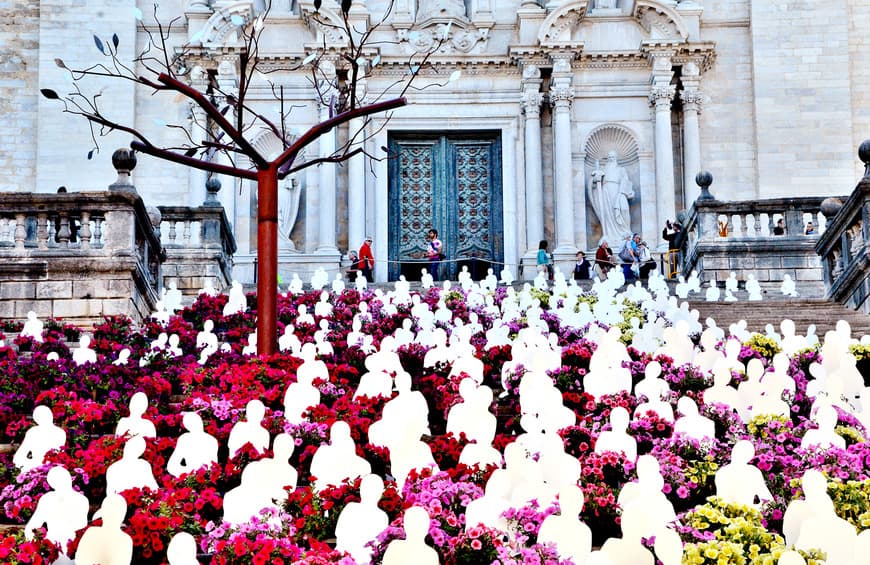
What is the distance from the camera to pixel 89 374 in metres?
13.3

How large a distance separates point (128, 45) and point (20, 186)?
11.5 ft

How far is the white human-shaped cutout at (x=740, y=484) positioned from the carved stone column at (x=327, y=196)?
766 inches

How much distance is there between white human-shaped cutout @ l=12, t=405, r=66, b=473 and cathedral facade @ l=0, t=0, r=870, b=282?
1783cm

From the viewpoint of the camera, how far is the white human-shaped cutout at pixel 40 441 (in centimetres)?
1029

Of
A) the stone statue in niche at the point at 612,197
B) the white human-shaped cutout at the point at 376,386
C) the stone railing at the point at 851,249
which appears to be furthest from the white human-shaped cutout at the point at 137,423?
the stone statue in niche at the point at 612,197

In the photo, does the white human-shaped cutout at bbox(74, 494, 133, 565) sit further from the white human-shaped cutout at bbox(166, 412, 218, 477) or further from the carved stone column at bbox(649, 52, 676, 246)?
the carved stone column at bbox(649, 52, 676, 246)

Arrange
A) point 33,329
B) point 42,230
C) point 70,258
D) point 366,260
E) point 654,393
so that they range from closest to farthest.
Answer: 1. point 654,393
2. point 33,329
3. point 70,258
4. point 42,230
5. point 366,260

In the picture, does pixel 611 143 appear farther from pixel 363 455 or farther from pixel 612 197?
pixel 363 455

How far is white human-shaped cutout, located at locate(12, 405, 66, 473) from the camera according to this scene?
10.3 m

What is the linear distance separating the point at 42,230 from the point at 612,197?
13.4 meters

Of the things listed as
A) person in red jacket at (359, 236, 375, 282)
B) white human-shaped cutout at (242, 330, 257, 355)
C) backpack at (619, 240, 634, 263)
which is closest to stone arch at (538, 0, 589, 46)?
backpack at (619, 240, 634, 263)

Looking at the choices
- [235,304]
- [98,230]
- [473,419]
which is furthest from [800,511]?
[98,230]

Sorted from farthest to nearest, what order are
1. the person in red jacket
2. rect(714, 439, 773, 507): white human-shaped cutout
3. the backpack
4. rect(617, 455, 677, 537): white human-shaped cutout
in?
1. the person in red jacket
2. the backpack
3. rect(714, 439, 773, 507): white human-shaped cutout
4. rect(617, 455, 677, 537): white human-shaped cutout

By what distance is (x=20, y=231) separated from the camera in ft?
60.5
